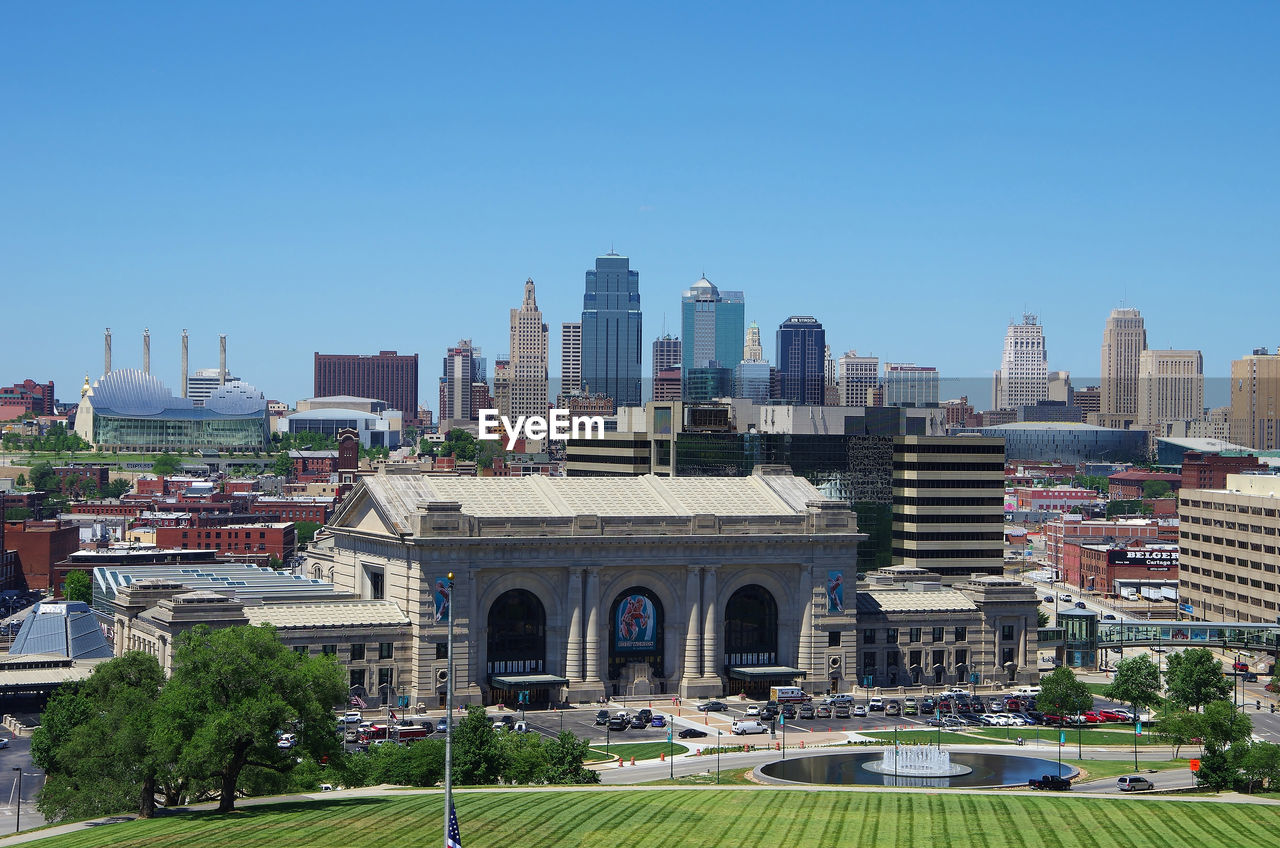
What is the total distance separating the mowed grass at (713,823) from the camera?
9406 cm

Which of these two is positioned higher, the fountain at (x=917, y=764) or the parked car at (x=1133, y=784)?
the parked car at (x=1133, y=784)

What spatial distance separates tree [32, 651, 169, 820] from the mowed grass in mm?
3563

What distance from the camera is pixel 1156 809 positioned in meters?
107

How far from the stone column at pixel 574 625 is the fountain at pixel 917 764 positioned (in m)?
39.4

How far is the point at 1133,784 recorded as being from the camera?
397 feet

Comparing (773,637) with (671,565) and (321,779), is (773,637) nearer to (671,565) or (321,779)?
(671,565)

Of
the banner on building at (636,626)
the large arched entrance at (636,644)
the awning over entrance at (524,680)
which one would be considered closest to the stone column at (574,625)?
the awning over entrance at (524,680)

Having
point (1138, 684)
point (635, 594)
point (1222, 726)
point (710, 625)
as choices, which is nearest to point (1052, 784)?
point (1222, 726)

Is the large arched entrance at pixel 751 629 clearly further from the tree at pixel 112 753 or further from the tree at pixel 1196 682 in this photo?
the tree at pixel 112 753

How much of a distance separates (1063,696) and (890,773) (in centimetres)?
3135

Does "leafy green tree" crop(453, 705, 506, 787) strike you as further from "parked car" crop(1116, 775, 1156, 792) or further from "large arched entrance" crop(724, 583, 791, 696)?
"large arched entrance" crop(724, 583, 791, 696)

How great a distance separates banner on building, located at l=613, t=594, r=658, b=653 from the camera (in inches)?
6693

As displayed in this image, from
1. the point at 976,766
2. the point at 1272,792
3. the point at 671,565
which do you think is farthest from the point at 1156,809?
the point at 671,565

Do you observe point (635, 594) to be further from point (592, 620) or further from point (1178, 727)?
point (1178, 727)
